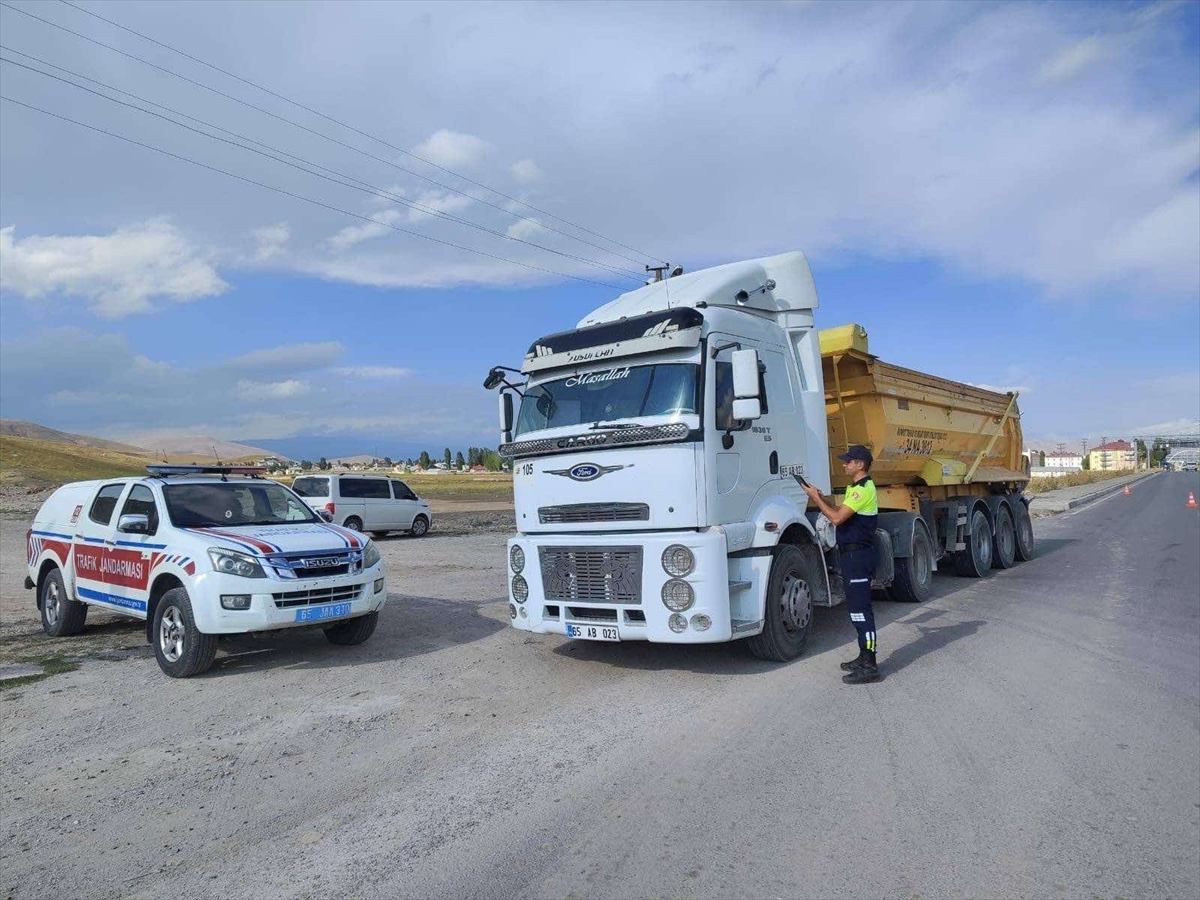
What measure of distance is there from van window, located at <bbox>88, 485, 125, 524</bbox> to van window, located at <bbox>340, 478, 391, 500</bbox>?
14.3 m

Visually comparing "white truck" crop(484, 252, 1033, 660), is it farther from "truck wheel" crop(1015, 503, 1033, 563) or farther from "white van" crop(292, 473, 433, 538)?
"white van" crop(292, 473, 433, 538)

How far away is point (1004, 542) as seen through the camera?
14641 millimetres

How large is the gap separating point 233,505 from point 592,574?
3.99m

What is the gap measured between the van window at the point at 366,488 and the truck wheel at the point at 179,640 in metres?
16.1

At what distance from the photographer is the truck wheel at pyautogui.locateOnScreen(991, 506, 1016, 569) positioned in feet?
47.0

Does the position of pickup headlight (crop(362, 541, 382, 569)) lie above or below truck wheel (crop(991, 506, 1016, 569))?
above

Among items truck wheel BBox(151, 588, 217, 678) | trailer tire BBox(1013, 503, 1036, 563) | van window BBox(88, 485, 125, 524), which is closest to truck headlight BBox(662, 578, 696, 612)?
truck wheel BBox(151, 588, 217, 678)

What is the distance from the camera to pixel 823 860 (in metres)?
3.69

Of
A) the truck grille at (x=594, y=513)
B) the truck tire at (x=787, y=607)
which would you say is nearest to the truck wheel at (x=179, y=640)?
the truck grille at (x=594, y=513)

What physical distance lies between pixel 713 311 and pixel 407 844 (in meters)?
4.97

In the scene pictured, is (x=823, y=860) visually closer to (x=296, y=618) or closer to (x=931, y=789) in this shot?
(x=931, y=789)

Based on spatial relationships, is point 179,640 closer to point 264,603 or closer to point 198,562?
point 198,562

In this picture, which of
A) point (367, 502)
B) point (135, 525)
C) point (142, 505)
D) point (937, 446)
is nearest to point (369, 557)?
point (135, 525)

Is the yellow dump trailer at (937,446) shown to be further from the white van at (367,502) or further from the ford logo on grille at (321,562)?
the white van at (367,502)
